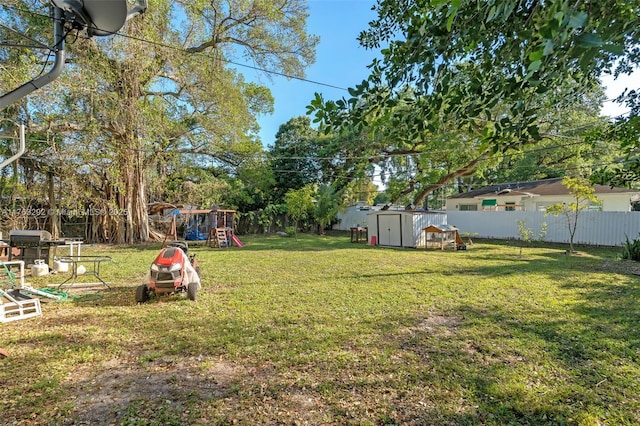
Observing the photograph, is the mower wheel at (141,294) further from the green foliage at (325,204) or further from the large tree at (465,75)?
the green foliage at (325,204)

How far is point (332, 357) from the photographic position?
3.21 meters

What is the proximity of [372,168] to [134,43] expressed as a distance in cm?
1539

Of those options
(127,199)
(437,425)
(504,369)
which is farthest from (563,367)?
(127,199)

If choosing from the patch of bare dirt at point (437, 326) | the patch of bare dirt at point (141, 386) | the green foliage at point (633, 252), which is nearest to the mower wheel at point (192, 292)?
the patch of bare dirt at point (141, 386)

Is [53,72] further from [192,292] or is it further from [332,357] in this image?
[192,292]

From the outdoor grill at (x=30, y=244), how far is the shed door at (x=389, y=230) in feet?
38.0

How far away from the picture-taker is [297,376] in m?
2.84

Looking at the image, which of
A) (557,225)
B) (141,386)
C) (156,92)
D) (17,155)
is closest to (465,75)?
(141,386)

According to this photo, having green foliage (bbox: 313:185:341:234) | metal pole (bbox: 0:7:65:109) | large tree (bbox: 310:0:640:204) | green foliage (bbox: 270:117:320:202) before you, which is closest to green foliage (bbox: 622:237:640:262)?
large tree (bbox: 310:0:640:204)

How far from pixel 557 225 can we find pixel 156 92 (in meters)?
18.0

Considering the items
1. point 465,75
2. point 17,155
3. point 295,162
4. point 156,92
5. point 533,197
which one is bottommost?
point 17,155

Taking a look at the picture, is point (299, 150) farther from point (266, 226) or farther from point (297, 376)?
point (297, 376)

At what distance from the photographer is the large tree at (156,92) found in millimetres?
9617

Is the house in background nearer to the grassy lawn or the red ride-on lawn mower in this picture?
the grassy lawn
